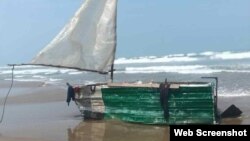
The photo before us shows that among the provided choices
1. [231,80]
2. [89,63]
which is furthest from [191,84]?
[231,80]

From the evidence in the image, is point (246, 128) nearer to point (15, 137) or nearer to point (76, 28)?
point (15, 137)

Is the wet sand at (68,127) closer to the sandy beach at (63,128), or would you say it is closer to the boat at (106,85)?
the sandy beach at (63,128)

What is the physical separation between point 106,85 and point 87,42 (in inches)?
77.5

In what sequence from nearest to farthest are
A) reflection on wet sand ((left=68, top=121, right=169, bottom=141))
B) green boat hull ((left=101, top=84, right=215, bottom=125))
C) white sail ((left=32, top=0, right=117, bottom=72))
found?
reflection on wet sand ((left=68, top=121, right=169, bottom=141)) → green boat hull ((left=101, top=84, right=215, bottom=125)) → white sail ((left=32, top=0, right=117, bottom=72))

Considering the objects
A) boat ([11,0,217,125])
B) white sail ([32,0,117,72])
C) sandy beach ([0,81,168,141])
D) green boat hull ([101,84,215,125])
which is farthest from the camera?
white sail ([32,0,117,72])

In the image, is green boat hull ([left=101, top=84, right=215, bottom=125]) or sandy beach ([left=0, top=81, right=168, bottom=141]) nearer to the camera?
sandy beach ([left=0, top=81, right=168, bottom=141])

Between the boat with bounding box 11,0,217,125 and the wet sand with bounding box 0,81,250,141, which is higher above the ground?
the boat with bounding box 11,0,217,125

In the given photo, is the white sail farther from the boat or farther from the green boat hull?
the green boat hull

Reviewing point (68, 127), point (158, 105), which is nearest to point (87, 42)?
point (68, 127)

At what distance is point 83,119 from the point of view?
16.2 metres

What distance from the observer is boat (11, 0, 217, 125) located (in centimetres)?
1363

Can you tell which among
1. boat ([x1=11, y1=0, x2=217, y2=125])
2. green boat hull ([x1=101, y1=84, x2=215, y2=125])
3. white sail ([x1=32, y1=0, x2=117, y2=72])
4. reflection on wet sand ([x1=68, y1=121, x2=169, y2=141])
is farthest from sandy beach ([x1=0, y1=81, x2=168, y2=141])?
white sail ([x1=32, y1=0, x2=117, y2=72])

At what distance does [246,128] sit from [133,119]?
7.35 meters

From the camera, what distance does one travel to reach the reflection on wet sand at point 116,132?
12822mm
